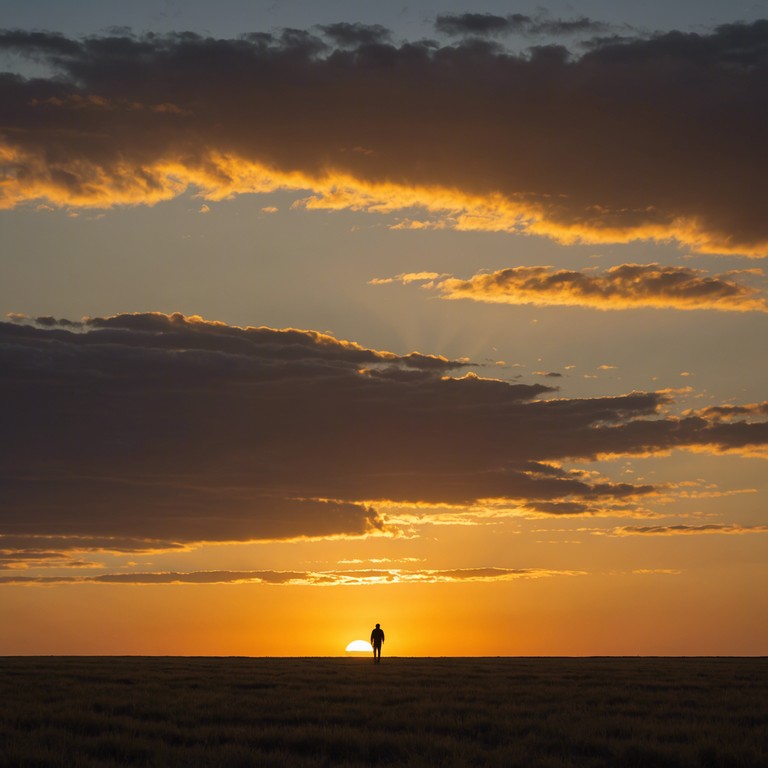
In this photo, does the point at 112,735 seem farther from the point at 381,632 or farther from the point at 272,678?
the point at 381,632

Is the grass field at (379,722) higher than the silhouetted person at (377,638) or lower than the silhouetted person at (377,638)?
lower

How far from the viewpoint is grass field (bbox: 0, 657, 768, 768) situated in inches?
686

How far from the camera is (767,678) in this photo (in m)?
37.7

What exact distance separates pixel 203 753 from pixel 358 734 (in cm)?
364

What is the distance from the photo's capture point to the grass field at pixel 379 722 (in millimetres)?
17422

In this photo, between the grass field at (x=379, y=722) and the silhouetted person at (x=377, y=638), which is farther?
the silhouetted person at (x=377, y=638)

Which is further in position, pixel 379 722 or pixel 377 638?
pixel 377 638

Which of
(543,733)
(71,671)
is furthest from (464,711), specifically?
(71,671)

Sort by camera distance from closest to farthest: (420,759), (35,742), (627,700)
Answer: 1. (420,759)
2. (35,742)
3. (627,700)

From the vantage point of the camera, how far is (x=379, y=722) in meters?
22.4

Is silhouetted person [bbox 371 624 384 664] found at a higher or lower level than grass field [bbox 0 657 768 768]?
higher

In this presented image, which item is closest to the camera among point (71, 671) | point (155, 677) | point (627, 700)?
point (627, 700)

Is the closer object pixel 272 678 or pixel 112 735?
pixel 112 735

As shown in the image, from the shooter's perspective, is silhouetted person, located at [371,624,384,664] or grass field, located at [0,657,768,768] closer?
grass field, located at [0,657,768,768]
